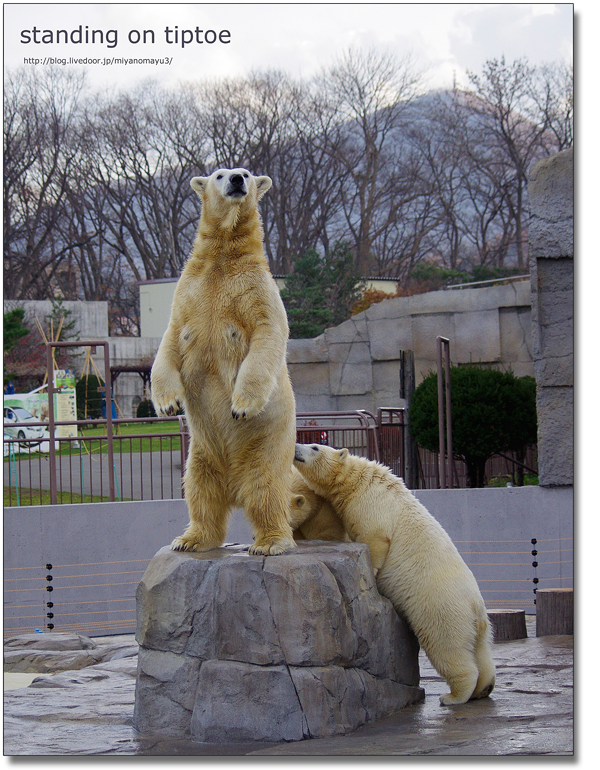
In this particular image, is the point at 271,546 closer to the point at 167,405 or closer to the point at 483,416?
the point at 167,405

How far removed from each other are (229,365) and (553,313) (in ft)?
18.8

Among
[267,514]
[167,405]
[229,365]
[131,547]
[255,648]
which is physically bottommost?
[131,547]

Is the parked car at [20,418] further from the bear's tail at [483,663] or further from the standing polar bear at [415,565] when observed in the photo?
the bear's tail at [483,663]

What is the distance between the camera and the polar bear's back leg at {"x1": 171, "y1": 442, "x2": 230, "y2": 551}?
3957mm

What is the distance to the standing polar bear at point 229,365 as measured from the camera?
3.77m

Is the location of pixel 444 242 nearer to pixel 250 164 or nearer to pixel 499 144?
pixel 499 144

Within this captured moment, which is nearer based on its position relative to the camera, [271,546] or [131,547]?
[271,546]

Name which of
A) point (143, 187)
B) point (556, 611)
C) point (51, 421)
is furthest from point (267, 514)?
point (143, 187)

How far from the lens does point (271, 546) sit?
3.74 m

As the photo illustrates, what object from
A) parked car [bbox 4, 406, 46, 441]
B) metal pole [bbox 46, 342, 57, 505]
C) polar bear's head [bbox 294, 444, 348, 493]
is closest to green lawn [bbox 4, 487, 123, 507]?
metal pole [bbox 46, 342, 57, 505]

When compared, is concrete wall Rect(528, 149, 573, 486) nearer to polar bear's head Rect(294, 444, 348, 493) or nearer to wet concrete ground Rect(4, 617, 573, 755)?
wet concrete ground Rect(4, 617, 573, 755)

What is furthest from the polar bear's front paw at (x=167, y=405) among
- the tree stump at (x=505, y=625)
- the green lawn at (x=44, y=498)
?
the green lawn at (x=44, y=498)

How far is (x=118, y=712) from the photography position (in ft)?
13.4

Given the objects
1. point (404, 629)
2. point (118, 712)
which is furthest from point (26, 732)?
point (404, 629)
